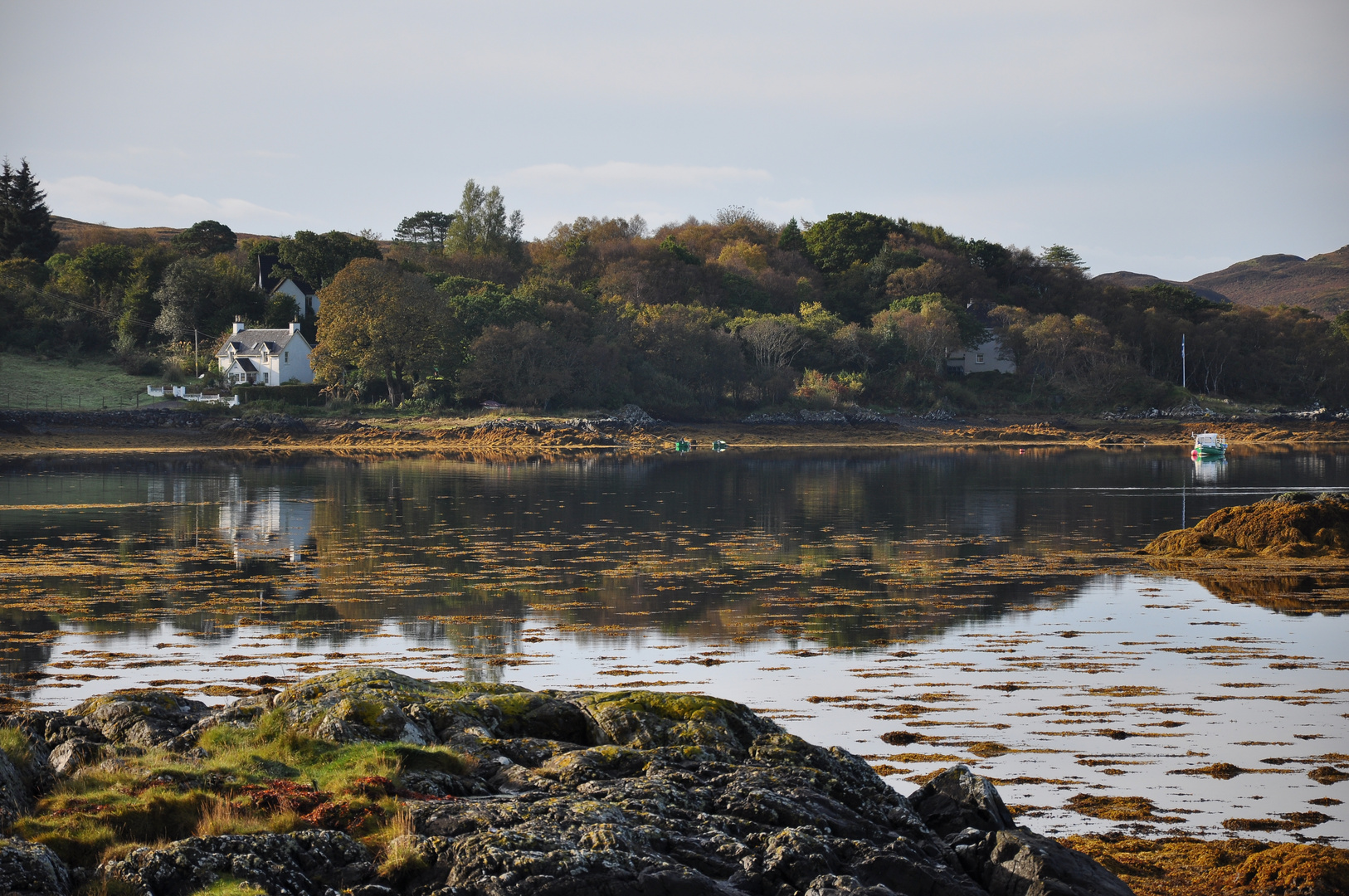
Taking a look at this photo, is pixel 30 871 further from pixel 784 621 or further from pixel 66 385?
pixel 66 385

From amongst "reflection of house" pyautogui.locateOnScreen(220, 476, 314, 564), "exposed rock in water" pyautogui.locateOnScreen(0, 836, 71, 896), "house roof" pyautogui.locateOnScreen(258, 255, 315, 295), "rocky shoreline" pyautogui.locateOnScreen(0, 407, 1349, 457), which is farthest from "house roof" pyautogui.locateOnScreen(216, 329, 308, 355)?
"exposed rock in water" pyautogui.locateOnScreen(0, 836, 71, 896)

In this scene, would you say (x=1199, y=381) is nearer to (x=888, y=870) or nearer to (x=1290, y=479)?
(x=1290, y=479)

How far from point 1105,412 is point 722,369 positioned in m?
35.1

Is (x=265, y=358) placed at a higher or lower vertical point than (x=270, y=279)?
lower

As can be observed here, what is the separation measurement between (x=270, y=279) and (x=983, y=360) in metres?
68.6

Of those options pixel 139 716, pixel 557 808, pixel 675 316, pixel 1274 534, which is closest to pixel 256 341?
pixel 675 316

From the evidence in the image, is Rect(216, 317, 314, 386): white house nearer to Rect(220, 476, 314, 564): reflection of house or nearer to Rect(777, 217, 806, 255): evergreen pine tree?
Rect(220, 476, 314, 564): reflection of house

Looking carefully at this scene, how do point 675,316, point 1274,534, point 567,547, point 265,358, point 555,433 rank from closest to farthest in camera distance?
point 1274,534
point 567,547
point 555,433
point 265,358
point 675,316

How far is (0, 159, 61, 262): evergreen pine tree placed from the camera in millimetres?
107375

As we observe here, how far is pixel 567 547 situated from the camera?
27062 millimetres

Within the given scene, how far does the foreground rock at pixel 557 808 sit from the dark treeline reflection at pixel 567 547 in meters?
5.79

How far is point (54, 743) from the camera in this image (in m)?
9.63

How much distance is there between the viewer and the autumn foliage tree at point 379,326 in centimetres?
8056

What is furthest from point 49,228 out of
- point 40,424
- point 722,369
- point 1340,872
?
point 1340,872
